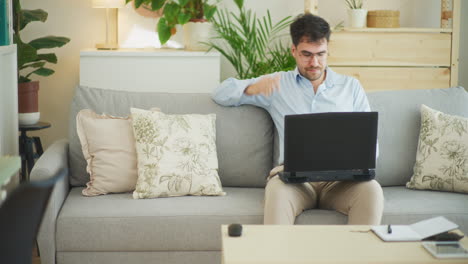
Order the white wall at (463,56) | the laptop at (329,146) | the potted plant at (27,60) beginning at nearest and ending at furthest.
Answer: the laptop at (329,146)
the potted plant at (27,60)
the white wall at (463,56)

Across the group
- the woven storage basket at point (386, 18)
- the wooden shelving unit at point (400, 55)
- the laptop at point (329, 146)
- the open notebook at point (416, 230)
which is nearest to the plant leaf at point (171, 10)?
the wooden shelving unit at point (400, 55)

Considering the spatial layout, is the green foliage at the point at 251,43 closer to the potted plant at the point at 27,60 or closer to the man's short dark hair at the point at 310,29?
the potted plant at the point at 27,60

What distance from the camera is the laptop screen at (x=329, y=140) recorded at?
2.62m

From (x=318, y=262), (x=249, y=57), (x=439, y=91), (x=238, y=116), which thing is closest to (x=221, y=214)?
(x=238, y=116)

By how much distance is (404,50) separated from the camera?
4.55 m

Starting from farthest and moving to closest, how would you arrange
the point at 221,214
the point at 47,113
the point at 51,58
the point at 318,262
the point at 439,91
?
the point at 47,113, the point at 51,58, the point at 439,91, the point at 221,214, the point at 318,262

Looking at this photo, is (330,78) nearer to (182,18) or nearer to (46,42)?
(182,18)

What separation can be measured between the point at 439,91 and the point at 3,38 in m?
2.04

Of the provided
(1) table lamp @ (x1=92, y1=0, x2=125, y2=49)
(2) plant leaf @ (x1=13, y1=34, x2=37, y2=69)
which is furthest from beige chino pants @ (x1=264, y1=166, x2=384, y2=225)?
(1) table lamp @ (x1=92, y1=0, x2=125, y2=49)

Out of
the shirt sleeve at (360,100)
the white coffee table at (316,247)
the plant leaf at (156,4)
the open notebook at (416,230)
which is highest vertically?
the plant leaf at (156,4)

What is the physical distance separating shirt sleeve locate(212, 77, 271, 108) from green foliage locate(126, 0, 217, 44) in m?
1.30

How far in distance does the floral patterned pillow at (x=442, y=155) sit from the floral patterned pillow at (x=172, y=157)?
89cm

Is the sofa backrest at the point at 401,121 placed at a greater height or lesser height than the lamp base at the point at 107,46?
lesser

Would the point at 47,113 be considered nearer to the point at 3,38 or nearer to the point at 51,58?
the point at 51,58
